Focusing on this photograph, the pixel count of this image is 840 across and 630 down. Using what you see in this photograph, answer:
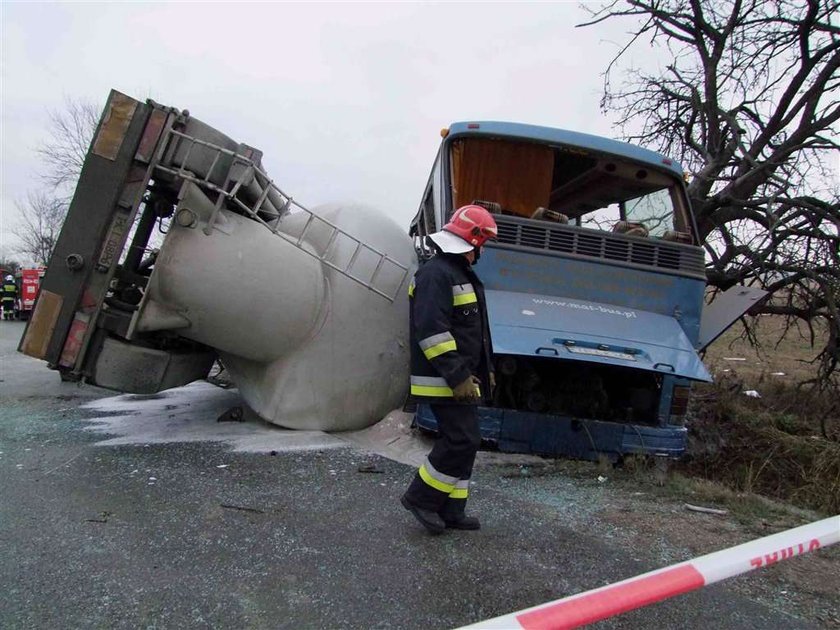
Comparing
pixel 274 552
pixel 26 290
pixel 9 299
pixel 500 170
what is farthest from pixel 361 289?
pixel 9 299

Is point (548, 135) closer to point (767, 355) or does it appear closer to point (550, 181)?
point (550, 181)

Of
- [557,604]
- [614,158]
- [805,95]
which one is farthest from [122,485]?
[805,95]

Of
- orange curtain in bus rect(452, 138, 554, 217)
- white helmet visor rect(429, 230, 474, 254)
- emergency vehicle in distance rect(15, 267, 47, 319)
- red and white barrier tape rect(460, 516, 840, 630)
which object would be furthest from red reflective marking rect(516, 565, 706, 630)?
emergency vehicle in distance rect(15, 267, 47, 319)

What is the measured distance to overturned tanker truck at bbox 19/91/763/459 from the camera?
4.43 meters

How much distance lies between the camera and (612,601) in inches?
64.3

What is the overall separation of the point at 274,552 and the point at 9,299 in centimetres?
2071

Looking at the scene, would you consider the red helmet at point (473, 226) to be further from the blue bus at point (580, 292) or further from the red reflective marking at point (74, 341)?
the red reflective marking at point (74, 341)

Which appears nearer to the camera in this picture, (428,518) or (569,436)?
(428,518)

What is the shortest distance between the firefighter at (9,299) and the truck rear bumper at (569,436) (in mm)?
20169

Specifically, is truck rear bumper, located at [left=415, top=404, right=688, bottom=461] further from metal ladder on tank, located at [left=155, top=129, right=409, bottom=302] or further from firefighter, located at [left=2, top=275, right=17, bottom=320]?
firefighter, located at [left=2, top=275, right=17, bottom=320]

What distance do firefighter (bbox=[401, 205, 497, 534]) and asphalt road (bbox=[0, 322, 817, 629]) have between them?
0.60ft

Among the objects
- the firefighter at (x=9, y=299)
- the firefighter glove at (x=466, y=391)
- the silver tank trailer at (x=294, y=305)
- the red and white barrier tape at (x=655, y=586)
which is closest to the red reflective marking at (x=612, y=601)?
the red and white barrier tape at (x=655, y=586)

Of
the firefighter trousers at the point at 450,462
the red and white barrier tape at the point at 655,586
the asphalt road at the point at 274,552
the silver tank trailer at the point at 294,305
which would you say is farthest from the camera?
the silver tank trailer at the point at 294,305

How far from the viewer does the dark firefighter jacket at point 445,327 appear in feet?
10.00
